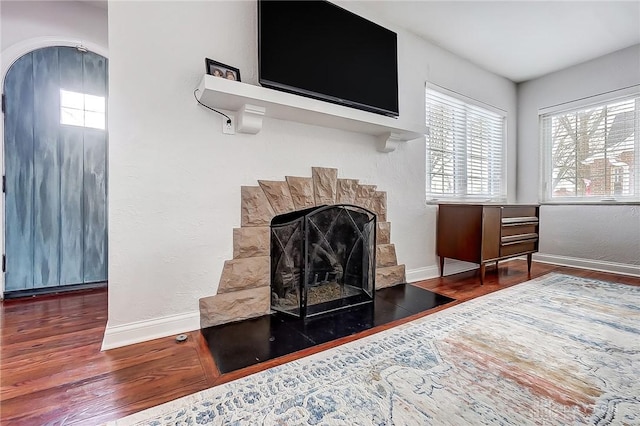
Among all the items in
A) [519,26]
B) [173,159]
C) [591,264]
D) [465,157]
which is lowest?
[591,264]

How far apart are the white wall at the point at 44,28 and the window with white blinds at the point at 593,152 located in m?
5.23

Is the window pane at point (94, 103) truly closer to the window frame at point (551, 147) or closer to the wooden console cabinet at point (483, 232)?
the wooden console cabinet at point (483, 232)

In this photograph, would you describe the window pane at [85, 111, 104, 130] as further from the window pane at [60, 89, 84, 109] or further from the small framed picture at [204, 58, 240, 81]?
the small framed picture at [204, 58, 240, 81]

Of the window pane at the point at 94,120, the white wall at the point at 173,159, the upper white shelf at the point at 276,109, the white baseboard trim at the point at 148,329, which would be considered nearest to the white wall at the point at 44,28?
the window pane at the point at 94,120

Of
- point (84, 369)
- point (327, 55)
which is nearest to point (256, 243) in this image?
point (84, 369)

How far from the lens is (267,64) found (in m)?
1.84

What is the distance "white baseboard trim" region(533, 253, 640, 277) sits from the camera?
3.15 metres

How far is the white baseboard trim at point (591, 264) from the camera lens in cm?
315

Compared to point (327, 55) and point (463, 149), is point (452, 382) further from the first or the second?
point (463, 149)

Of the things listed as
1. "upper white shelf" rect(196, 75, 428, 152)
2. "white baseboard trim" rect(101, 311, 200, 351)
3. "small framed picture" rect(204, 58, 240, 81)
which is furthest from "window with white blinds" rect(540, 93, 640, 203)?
"white baseboard trim" rect(101, 311, 200, 351)

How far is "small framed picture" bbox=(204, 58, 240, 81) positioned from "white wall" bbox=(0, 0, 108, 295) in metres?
1.63

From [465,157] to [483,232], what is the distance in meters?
1.15

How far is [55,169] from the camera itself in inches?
97.4

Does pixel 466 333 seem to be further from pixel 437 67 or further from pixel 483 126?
pixel 483 126
